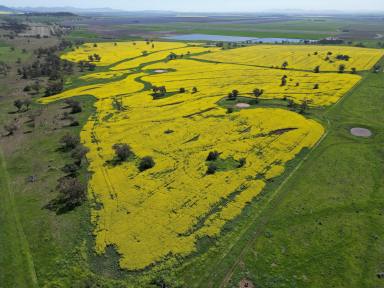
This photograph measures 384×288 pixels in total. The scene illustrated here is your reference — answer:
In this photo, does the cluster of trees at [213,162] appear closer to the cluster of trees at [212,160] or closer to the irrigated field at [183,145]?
the cluster of trees at [212,160]

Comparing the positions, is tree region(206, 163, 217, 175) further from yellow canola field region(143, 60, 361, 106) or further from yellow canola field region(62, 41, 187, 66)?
yellow canola field region(62, 41, 187, 66)

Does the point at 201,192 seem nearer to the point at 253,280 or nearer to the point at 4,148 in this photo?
the point at 253,280

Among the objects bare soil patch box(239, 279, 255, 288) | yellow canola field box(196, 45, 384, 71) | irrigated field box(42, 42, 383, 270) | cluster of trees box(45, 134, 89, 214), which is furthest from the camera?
yellow canola field box(196, 45, 384, 71)

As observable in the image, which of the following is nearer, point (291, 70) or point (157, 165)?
point (157, 165)

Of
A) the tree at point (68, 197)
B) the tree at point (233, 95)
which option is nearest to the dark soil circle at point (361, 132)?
the tree at point (233, 95)

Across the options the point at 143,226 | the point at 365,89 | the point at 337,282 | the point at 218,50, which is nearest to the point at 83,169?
the point at 143,226

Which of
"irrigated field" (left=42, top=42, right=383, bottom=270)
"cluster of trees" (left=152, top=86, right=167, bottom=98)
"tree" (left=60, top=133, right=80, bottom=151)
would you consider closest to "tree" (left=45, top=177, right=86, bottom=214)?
"irrigated field" (left=42, top=42, right=383, bottom=270)
